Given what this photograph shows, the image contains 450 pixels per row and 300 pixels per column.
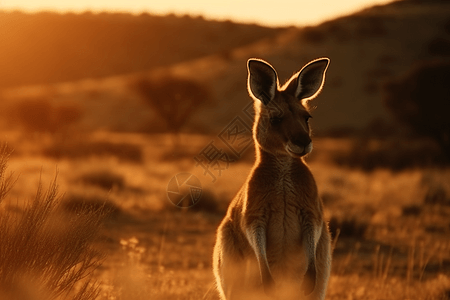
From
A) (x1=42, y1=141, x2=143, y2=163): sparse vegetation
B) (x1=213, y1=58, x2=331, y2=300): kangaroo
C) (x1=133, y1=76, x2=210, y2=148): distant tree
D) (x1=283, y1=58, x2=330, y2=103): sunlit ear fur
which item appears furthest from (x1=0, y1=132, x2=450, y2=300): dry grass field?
(x1=133, y1=76, x2=210, y2=148): distant tree

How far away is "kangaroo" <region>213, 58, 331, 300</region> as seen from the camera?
4418 millimetres

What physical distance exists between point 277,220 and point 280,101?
86 centimetres

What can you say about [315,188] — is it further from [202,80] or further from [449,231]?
[202,80]

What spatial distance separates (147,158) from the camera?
28.8 m

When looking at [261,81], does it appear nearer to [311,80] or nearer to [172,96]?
[311,80]

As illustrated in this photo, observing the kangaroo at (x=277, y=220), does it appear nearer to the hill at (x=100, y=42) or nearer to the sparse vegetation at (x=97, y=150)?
the sparse vegetation at (x=97, y=150)

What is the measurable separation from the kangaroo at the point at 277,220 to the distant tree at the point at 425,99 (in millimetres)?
20187

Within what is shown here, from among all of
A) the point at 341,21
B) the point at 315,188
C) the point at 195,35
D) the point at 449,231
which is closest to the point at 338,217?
the point at 449,231

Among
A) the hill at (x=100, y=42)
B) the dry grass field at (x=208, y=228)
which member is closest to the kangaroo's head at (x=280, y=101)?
the dry grass field at (x=208, y=228)

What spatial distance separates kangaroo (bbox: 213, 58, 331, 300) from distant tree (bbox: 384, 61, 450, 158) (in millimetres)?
20187

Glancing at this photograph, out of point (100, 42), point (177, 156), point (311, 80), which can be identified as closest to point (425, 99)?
point (177, 156)

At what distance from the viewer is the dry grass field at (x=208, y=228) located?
6047 millimetres

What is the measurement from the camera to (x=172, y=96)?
35.9 meters

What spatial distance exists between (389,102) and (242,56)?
30268 millimetres
